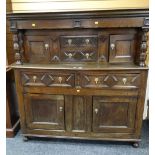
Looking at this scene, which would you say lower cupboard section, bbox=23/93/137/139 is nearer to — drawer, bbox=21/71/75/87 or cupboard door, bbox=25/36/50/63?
drawer, bbox=21/71/75/87

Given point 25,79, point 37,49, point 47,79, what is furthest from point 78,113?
point 37,49

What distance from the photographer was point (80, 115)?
214 centimetres

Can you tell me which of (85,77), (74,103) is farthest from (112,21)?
(74,103)

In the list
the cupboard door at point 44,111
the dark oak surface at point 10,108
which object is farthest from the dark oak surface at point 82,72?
the dark oak surface at point 10,108

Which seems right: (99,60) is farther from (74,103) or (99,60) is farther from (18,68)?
(18,68)

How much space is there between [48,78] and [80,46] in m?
0.49

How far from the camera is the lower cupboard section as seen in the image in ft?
6.81

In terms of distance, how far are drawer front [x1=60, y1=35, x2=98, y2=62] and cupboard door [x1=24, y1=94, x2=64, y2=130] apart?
47cm

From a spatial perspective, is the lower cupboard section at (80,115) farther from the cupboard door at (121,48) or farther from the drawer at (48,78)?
the cupboard door at (121,48)

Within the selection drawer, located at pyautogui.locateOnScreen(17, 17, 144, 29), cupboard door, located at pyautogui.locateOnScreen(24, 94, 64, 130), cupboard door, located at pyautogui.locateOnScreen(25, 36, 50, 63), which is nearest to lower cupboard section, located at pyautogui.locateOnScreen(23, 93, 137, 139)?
cupboard door, located at pyautogui.locateOnScreen(24, 94, 64, 130)

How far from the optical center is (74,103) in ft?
6.91

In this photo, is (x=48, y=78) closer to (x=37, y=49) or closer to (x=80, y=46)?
Result: (x=37, y=49)

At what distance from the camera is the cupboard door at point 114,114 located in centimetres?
205

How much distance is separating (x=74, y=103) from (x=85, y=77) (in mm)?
331
